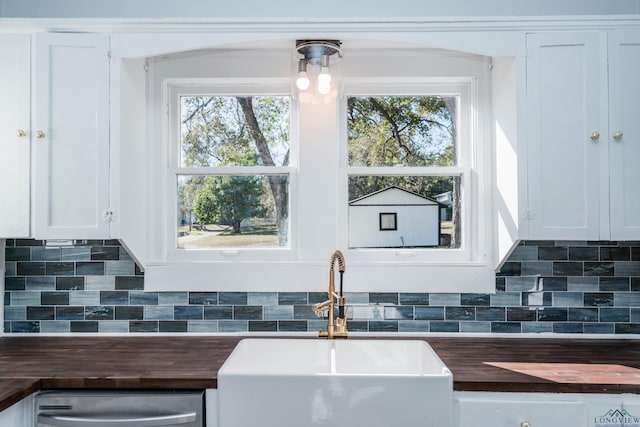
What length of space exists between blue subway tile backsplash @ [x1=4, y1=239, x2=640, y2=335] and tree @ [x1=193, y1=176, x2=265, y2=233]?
384mm

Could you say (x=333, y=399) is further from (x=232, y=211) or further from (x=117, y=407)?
(x=232, y=211)

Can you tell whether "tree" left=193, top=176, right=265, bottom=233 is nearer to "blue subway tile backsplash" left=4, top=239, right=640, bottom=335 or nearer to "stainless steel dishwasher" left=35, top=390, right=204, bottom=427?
"blue subway tile backsplash" left=4, top=239, right=640, bottom=335

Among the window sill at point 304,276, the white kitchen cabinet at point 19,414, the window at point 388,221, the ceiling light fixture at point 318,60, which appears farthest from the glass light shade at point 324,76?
the white kitchen cabinet at point 19,414

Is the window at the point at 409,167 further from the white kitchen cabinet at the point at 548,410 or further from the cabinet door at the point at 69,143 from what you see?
the cabinet door at the point at 69,143

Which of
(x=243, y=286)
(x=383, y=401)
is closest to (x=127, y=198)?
(x=243, y=286)

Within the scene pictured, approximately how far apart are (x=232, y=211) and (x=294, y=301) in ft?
1.69

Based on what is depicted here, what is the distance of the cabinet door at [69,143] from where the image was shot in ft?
5.95

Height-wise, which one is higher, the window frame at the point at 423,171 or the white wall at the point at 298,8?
the white wall at the point at 298,8

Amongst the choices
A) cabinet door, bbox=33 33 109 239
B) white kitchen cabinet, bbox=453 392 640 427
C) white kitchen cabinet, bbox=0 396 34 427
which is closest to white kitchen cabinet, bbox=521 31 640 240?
white kitchen cabinet, bbox=453 392 640 427

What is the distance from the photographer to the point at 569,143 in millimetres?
1800

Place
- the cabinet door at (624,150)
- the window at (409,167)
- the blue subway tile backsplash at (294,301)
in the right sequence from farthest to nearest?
1. the window at (409,167)
2. the blue subway tile backsplash at (294,301)
3. the cabinet door at (624,150)

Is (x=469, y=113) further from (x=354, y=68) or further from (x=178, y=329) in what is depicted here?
(x=178, y=329)

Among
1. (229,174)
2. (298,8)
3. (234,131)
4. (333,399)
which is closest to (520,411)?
(333,399)

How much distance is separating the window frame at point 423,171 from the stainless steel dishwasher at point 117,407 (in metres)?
0.96
